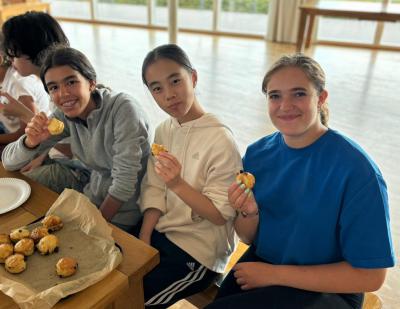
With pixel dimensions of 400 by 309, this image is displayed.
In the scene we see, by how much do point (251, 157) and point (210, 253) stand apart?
0.36 metres

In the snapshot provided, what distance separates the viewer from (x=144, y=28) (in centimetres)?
819

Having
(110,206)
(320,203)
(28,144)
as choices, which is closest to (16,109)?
(28,144)

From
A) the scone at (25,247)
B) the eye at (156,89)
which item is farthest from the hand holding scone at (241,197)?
the scone at (25,247)

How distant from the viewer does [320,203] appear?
1032 mm

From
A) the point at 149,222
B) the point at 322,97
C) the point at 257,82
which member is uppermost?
the point at 322,97

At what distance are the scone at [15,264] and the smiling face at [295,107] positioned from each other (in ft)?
2.49

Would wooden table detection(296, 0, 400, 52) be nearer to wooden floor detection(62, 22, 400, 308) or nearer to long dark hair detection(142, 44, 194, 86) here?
wooden floor detection(62, 22, 400, 308)

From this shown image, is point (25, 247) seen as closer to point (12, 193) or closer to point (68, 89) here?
point (12, 193)

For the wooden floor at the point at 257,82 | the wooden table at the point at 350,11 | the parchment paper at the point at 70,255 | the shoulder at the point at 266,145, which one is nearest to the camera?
the parchment paper at the point at 70,255

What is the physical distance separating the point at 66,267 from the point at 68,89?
2.40 ft

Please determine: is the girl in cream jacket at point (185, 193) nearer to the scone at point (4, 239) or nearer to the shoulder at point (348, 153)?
the shoulder at point (348, 153)

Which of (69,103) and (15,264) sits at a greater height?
(69,103)

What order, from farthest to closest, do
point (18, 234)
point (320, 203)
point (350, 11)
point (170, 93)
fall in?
point (350, 11), point (170, 93), point (320, 203), point (18, 234)

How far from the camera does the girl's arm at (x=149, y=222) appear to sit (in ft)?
4.34
